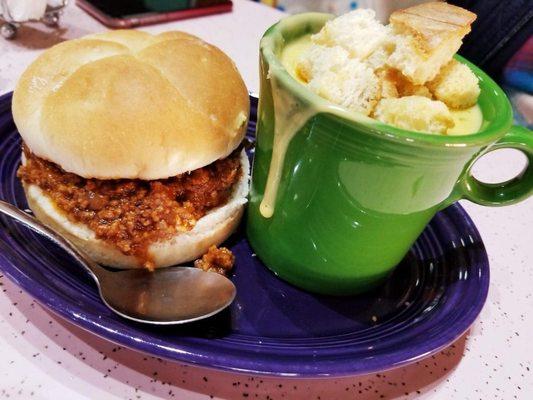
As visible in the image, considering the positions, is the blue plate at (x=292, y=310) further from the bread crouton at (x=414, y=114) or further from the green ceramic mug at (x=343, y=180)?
the bread crouton at (x=414, y=114)

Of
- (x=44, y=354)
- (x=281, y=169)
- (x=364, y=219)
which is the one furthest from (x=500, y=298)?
(x=44, y=354)

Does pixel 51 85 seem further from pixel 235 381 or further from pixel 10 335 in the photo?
pixel 235 381

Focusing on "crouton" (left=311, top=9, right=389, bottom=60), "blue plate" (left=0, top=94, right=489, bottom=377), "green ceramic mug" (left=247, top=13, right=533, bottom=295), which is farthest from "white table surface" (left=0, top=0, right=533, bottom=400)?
"crouton" (left=311, top=9, right=389, bottom=60)

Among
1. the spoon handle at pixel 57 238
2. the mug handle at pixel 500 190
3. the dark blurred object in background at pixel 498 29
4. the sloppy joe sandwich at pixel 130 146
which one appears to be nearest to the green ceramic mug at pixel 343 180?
the mug handle at pixel 500 190

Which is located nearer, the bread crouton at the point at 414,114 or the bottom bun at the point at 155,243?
the bread crouton at the point at 414,114

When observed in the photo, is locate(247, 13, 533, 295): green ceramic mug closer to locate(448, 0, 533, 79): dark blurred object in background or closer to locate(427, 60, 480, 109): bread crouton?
locate(427, 60, 480, 109): bread crouton

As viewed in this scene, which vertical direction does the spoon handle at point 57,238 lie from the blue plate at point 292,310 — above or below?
above

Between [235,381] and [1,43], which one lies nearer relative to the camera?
[235,381]
